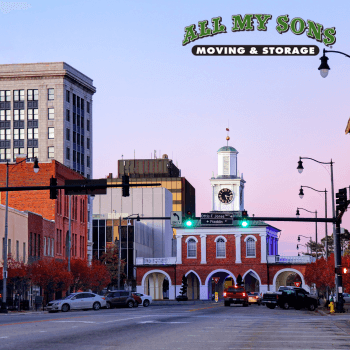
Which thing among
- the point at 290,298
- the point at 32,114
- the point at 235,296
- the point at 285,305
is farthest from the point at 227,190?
the point at 290,298

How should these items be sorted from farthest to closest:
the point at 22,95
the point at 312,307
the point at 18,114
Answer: the point at 18,114 < the point at 22,95 < the point at 312,307

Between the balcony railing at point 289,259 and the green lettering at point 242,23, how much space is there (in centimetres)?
8902

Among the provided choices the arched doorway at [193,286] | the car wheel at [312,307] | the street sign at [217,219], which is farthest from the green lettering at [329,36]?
the arched doorway at [193,286]

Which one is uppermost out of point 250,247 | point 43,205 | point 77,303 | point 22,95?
Result: point 22,95

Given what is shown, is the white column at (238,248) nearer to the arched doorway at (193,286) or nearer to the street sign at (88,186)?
the arched doorway at (193,286)

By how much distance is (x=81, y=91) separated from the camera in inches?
5507

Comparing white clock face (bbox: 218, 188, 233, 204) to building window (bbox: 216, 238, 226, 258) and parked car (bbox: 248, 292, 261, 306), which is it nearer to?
building window (bbox: 216, 238, 226, 258)

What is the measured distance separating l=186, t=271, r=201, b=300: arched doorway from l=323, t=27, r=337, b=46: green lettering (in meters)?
92.2

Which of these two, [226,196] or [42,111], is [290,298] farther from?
[42,111]

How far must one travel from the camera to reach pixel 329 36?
28.8m

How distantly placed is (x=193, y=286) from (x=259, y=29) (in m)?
97.2

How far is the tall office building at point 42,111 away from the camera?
132125mm

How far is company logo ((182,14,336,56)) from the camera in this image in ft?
83.4

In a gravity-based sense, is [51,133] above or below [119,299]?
above
